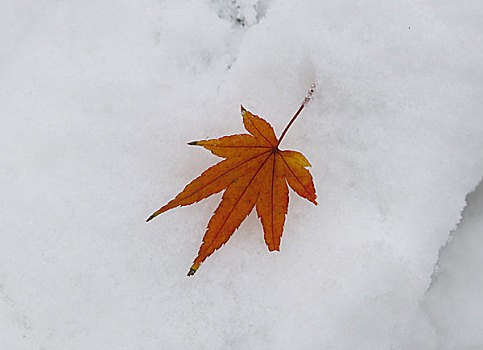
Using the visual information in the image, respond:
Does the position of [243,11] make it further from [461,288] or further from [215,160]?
[461,288]

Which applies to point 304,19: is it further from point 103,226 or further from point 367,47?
point 103,226

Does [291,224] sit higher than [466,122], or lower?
lower

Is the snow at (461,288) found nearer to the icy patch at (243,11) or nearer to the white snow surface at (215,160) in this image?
the white snow surface at (215,160)

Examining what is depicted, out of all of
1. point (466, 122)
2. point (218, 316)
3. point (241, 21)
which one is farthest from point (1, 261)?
point (466, 122)

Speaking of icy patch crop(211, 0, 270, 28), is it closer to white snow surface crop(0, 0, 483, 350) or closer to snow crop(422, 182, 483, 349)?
white snow surface crop(0, 0, 483, 350)

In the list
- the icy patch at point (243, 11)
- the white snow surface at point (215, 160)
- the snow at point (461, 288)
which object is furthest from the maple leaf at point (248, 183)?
the snow at point (461, 288)

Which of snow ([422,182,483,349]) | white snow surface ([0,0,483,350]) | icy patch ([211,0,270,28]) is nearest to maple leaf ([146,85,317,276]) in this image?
white snow surface ([0,0,483,350])


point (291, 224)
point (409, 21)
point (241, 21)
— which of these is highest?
point (409, 21)
